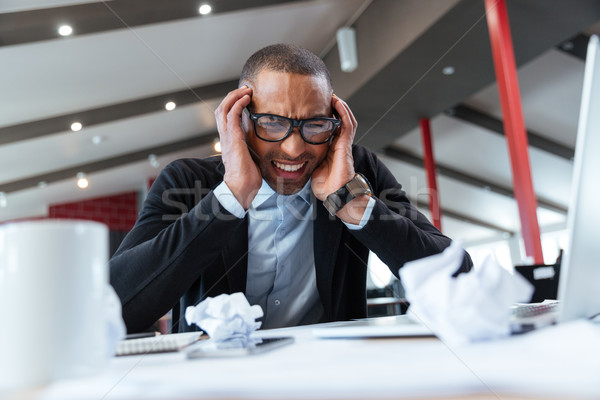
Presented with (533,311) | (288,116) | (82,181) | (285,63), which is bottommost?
(533,311)

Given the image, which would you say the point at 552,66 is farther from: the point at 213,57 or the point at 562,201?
the point at 562,201

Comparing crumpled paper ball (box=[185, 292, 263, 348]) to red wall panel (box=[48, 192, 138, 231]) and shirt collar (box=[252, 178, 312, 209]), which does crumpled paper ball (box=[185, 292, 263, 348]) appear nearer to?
shirt collar (box=[252, 178, 312, 209])

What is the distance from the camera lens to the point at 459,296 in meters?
0.45

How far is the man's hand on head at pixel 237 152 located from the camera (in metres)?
1.08

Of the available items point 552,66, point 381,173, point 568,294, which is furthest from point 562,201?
point 568,294

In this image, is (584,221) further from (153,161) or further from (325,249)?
(153,161)

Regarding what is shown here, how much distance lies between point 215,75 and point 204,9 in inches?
72.3

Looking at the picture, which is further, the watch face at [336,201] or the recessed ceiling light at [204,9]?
the recessed ceiling light at [204,9]

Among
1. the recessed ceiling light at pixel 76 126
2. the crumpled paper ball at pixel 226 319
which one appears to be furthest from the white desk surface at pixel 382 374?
the recessed ceiling light at pixel 76 126

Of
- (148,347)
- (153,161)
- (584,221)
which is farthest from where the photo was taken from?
(153,161)

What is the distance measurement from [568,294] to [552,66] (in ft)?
21.2

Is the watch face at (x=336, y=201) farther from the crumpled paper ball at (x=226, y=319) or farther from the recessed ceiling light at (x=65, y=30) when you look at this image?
the recessed ceiling light at (x=65, y=30)

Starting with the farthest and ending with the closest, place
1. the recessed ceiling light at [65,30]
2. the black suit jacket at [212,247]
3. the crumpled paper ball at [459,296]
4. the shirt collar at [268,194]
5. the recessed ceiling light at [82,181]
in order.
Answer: the recessed ceiling light at [82,181], the recessed ceiling light at [65,30], the shirt collar at [268,194], the black suit jacket at [212,247], the crumpled paper ball at [459,296]

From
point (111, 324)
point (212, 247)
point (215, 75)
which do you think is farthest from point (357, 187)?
point (215, 75)
